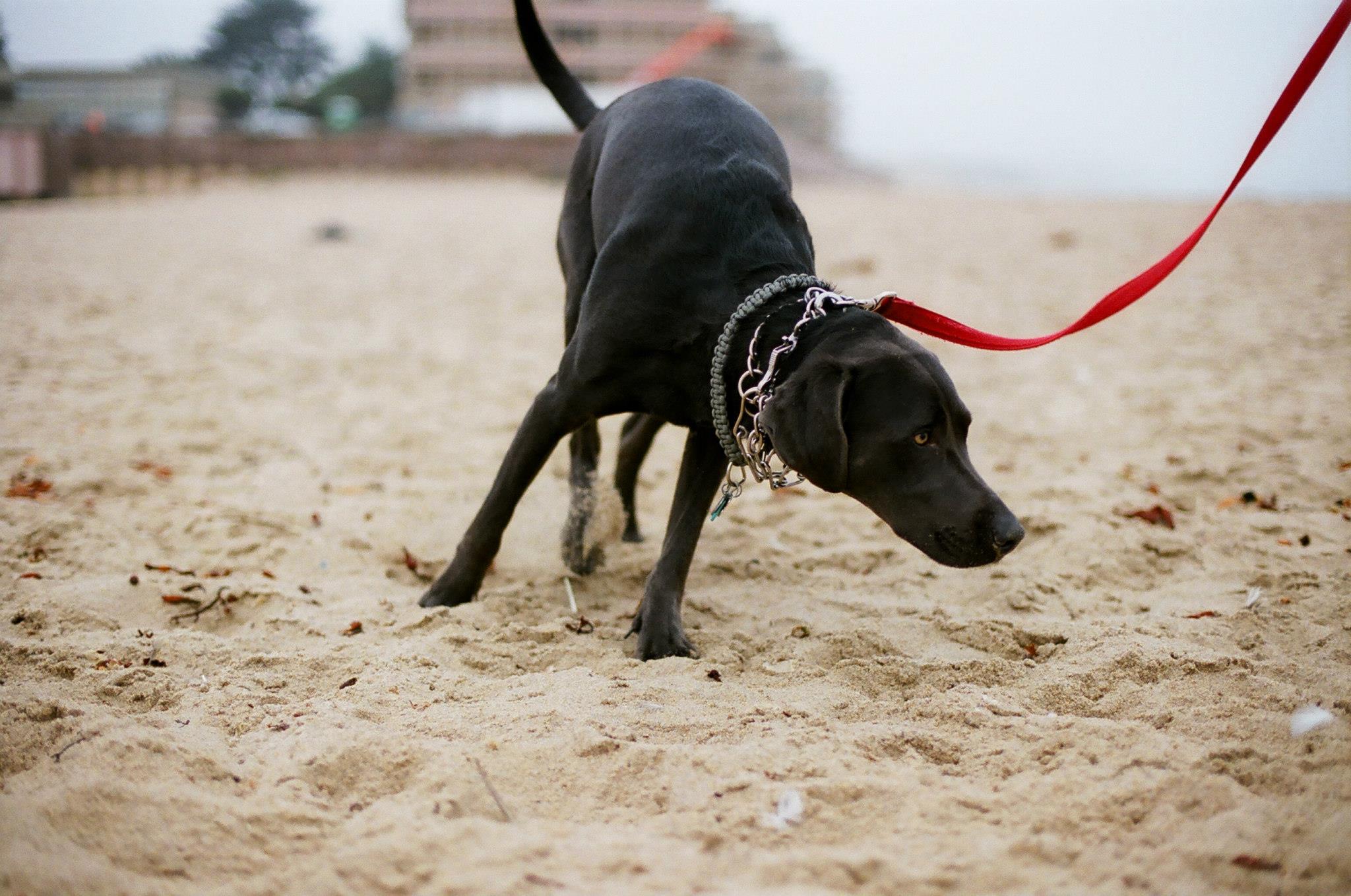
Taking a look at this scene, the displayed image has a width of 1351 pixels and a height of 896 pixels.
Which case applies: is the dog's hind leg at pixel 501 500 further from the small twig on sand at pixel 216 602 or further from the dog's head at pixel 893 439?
the dog's head at pixel 893 439

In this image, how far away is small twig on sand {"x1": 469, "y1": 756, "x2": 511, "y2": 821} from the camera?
6.95 ft

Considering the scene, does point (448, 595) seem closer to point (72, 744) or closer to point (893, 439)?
point (72, 744)

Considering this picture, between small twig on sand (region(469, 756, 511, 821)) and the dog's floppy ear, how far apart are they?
1078 millimetres

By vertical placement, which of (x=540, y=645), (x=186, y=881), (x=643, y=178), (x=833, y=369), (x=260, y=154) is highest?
(x=643, y=178)

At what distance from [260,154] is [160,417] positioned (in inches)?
1033

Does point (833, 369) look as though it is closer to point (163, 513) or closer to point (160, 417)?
point (163, 513)

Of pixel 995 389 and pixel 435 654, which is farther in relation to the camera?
pixel 995 389

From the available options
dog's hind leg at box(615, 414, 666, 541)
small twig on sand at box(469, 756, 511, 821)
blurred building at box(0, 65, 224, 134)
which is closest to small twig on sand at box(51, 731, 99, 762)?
small twig on sand at box(469, 756, 511, 821)

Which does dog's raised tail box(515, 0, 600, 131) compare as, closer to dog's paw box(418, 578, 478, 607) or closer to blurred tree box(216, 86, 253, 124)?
dog's paw box(418, 578, 478, 607)

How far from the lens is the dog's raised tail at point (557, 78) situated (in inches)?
166

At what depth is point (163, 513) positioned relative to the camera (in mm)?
4094

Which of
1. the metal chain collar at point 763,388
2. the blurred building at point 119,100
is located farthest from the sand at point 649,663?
the blurred building at point 119,100

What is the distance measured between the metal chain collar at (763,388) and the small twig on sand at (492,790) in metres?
1.07

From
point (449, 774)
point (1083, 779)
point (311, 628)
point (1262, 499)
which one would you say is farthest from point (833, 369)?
point (1262, 499)
